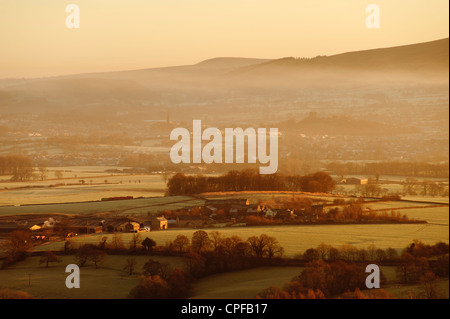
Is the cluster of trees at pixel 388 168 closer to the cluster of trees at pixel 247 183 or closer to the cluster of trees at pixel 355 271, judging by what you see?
the cluster of trees at pixel 247 183

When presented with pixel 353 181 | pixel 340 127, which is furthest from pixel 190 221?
pixel 340 127

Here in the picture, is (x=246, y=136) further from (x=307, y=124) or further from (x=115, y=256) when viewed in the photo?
(x=115, y=256)

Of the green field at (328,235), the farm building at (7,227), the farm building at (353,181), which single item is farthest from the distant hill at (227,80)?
the green field at (328,235)

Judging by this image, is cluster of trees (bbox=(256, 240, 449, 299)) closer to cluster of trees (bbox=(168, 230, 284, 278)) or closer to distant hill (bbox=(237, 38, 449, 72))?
cluster of trees (bbox=(168, 230, 284, 278))

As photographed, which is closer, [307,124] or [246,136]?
→ [246,136]
